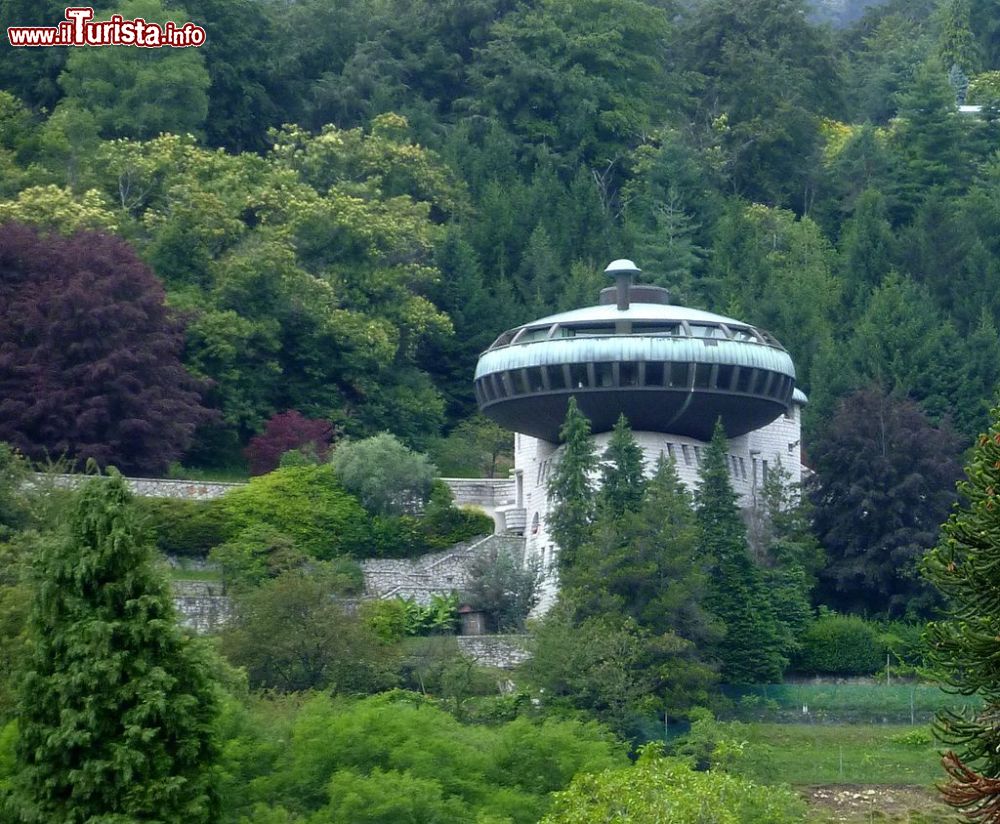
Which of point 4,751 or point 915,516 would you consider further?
point 915,516

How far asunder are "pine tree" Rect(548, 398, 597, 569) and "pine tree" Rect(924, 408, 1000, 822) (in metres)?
34.2

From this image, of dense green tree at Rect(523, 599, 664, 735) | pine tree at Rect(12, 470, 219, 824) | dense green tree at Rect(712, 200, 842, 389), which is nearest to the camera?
pine tree at Rect(12, 470, 219, 824)

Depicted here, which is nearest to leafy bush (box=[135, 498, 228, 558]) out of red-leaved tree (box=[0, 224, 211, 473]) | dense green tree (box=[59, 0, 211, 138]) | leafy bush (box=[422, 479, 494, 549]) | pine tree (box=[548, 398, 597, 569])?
red-leaved tree (box=[0, 224, 211, 473])

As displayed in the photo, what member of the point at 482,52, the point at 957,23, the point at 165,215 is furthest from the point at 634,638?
the point at 957,23

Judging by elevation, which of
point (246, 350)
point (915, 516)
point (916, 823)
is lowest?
→ point (916, 823)

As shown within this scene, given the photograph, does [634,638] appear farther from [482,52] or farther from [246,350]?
[482,52]

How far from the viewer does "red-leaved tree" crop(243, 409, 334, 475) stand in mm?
85312

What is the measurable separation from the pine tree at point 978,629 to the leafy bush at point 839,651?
35.6m

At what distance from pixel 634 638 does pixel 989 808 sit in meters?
31.4

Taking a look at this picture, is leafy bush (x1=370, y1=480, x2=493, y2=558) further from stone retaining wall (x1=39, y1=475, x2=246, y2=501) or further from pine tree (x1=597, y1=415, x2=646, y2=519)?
pine tree (x1=597, y1=415, x2=646, y2=519)

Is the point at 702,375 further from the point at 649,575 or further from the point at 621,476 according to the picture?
the point at 649,575

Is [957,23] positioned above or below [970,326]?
above

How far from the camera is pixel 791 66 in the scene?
116500 mm

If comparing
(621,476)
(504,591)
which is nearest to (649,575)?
(621,476)
